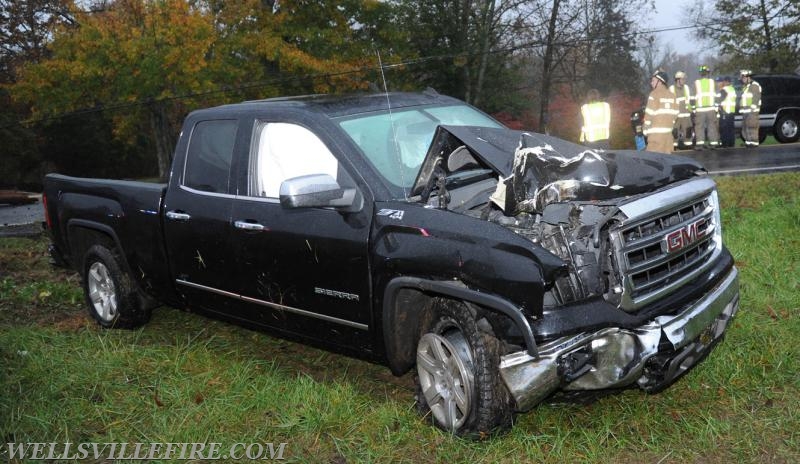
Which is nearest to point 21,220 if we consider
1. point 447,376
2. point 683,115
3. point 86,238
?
point 86,238

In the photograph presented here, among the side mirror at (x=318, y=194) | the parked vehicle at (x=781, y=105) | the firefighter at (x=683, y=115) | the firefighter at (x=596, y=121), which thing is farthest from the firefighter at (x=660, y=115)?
the side mirror at (x=318, y=194)

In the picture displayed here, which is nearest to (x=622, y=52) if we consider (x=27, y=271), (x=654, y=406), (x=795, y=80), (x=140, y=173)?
(x=795, y=80)

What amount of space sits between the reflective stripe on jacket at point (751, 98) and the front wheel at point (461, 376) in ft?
57.0

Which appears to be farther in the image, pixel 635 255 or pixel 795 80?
pixel 795 80

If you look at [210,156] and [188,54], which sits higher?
[188,54]

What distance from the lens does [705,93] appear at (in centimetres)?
1833

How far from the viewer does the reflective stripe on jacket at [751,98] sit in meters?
19.1

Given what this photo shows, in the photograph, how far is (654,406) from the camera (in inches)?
170

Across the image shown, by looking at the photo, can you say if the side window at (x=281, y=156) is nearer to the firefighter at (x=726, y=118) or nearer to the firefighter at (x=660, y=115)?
the firefighter at (x=660, y=115)

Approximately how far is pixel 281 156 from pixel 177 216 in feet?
3.33

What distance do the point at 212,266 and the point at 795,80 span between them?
781 inches

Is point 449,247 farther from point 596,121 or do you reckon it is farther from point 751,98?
point 751,98

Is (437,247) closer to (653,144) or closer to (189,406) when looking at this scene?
(189,406)

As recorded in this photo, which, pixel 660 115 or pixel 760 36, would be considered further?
pixel 760 36
